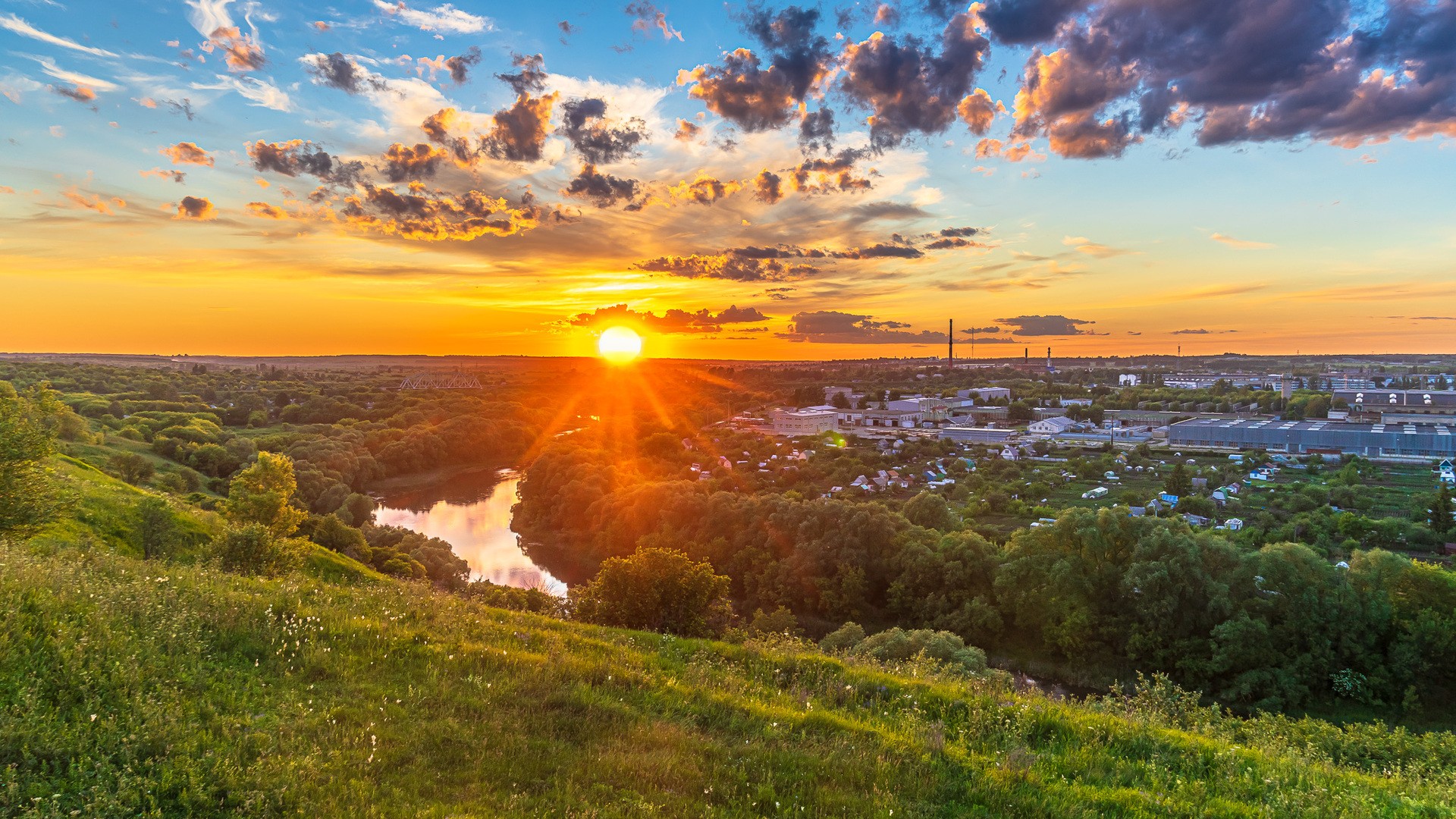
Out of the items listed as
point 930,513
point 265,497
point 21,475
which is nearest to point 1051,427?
point 930,513

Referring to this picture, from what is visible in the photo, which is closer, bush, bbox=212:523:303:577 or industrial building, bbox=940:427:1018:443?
bush, bbox=212:523:303:577

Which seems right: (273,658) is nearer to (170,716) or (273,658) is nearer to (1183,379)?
(170,716)

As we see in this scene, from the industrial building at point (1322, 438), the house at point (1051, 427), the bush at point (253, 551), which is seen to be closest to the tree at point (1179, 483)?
the industrial building at point (1322, 438)

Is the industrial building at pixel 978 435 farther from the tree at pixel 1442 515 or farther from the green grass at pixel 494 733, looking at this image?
the green grass at pixel 494 733

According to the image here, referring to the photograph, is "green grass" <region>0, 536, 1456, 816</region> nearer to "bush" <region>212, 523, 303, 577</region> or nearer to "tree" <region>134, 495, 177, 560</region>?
"bush" <region>212, 523, 303, 577</region>

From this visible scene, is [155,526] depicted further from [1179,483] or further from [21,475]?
[1179,483]

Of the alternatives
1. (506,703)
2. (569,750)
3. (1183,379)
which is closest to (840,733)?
(569,750)

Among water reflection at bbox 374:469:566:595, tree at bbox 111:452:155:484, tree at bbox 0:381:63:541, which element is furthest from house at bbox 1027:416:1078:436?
tree at bbox 0:381:63:541
